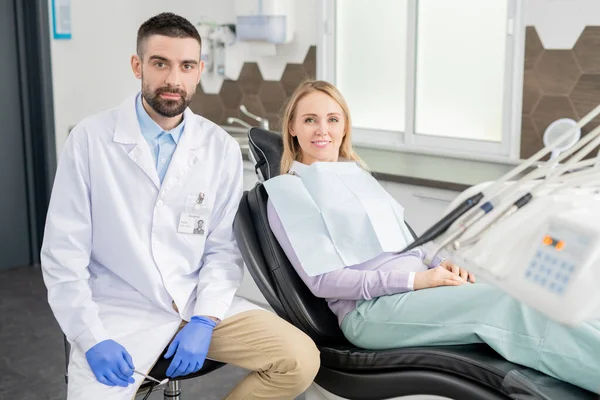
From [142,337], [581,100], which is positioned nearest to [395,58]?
[581,100]

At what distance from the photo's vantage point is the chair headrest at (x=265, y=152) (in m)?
2.27

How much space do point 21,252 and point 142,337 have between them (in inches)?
107

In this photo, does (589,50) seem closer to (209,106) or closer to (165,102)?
(165,102)

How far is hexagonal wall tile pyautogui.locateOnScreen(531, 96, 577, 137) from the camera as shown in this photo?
2.94 m

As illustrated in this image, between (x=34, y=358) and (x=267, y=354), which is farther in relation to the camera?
(x=34, y=358)

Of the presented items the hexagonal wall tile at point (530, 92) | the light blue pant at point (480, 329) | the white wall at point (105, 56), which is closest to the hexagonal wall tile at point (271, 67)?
the white wall at point (105, 56)

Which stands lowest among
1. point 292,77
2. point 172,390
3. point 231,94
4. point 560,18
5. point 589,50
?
point 172,390

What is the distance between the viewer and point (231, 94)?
4.23 meters

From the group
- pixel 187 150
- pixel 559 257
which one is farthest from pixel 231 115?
pixel 559 257

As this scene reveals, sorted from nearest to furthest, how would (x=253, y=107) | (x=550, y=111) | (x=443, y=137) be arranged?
(x=550, y=111)
(x=443, y=137)
(x=253, y=107)

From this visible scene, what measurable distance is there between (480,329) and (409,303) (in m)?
0.20

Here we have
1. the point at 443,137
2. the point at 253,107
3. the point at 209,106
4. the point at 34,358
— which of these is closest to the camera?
the point at 34,358

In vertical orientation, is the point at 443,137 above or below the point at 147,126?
below

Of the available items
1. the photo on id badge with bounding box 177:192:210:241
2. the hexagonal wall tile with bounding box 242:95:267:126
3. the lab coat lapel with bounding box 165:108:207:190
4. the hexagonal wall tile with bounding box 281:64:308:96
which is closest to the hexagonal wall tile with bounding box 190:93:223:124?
the hexagonal wall tile with bounding box 242:95:267:126
